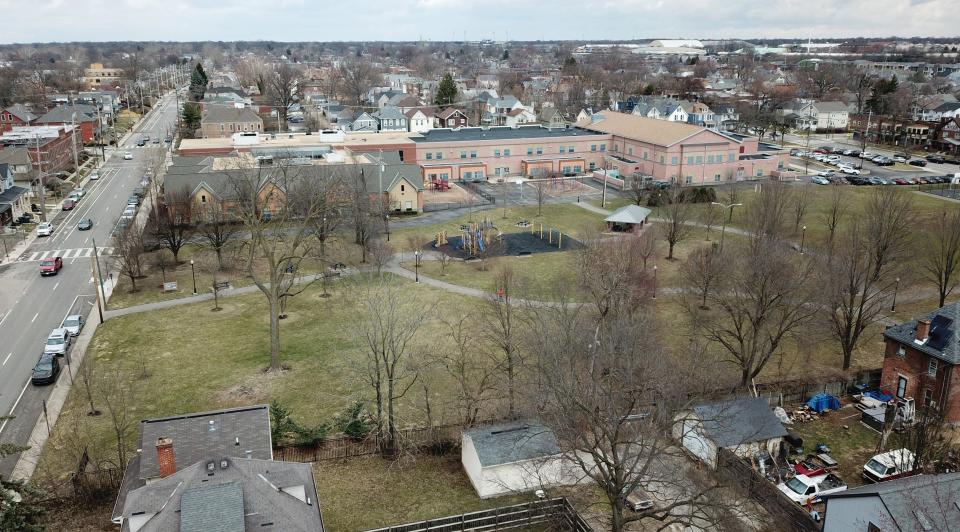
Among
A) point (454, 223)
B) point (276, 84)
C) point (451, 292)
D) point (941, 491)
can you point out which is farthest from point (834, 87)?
point (941, 491)

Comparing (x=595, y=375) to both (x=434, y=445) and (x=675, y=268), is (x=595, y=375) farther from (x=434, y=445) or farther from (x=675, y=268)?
(x=675, y=268)

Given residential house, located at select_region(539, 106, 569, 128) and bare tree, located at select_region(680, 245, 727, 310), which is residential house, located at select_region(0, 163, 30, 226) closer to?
bare tree, located at select_region(680, 245, 727, 310)

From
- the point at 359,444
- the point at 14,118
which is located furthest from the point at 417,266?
the point at 14,118

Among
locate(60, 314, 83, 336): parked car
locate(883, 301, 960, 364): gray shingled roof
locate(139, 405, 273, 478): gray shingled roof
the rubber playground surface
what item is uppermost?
locate(883, 301, 960, 364): gray shingled roof

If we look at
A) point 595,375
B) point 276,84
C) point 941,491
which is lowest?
point 941,491

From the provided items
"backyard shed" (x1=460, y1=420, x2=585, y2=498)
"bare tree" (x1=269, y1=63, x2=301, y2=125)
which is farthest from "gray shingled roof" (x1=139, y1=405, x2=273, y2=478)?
"bare tree" (x1=269, y1=63, x2=301, y2=125)

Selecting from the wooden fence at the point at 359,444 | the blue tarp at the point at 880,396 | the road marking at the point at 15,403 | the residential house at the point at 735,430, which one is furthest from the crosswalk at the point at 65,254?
the blue tarp at the point at 880,396
